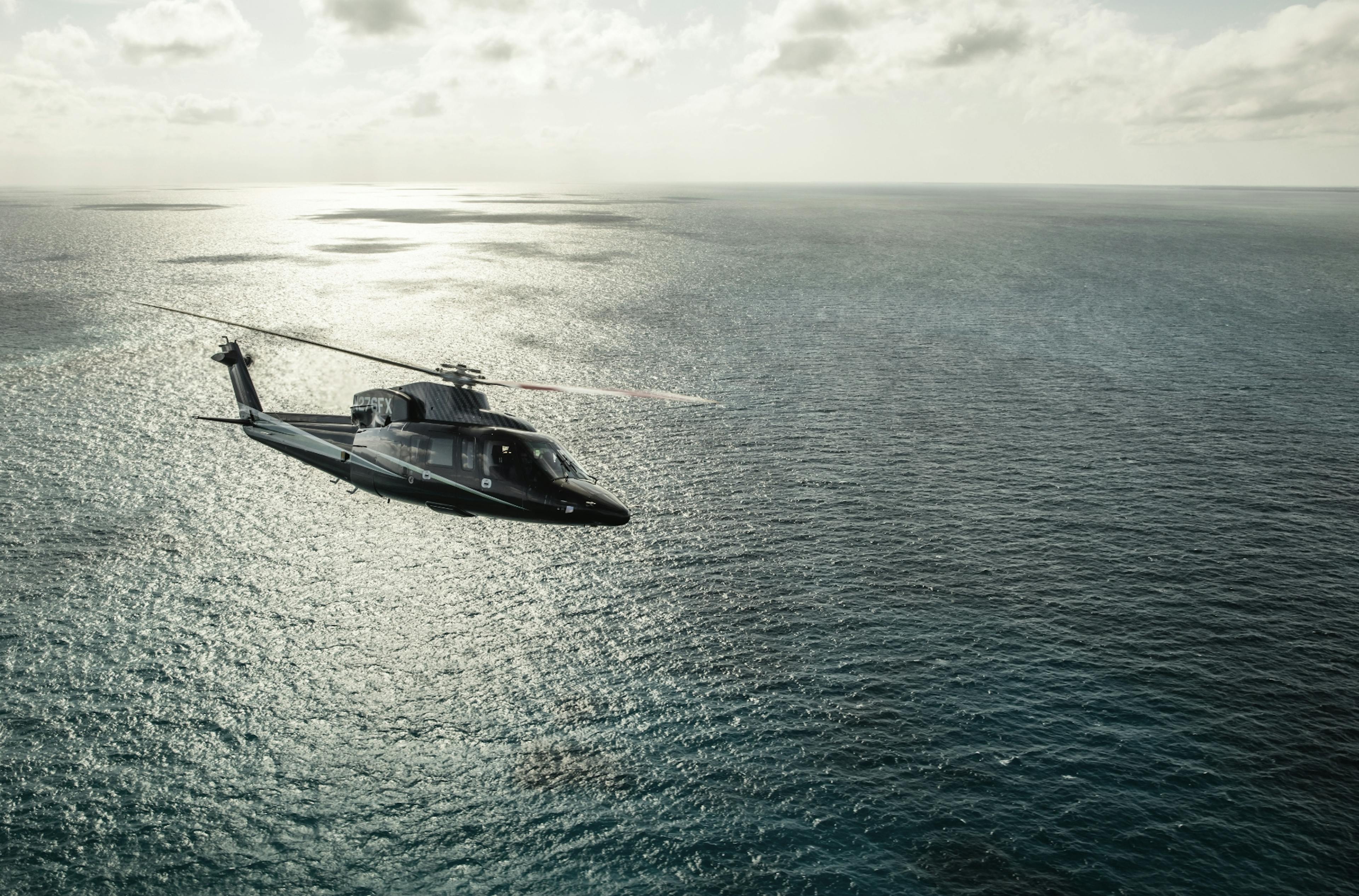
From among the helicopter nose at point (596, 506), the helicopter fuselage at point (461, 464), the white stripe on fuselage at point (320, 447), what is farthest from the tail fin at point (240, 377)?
the helicopter nose at point (596, 506)

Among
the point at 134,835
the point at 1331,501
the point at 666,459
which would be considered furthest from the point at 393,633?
the point at 1331,501

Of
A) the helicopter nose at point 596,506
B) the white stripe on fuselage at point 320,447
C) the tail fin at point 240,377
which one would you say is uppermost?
the tail fin at point 240,377

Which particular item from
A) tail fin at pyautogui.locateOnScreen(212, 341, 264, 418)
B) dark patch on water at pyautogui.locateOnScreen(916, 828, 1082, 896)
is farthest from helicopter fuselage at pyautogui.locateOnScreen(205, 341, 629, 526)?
dark patch on water at pyautogui.locateOnScreen(916, 828, 1082, 896)

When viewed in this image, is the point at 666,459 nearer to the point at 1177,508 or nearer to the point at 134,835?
the point at 1177,508

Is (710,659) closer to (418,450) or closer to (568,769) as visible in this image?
(568,769)

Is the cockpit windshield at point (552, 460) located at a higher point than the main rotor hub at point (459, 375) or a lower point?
lower

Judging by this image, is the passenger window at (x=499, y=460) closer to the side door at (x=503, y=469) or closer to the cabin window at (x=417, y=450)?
the side door at (x=503, y=469)

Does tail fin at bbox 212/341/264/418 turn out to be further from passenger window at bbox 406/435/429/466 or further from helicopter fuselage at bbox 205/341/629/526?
passenger window at bbox 406/435/429/466
